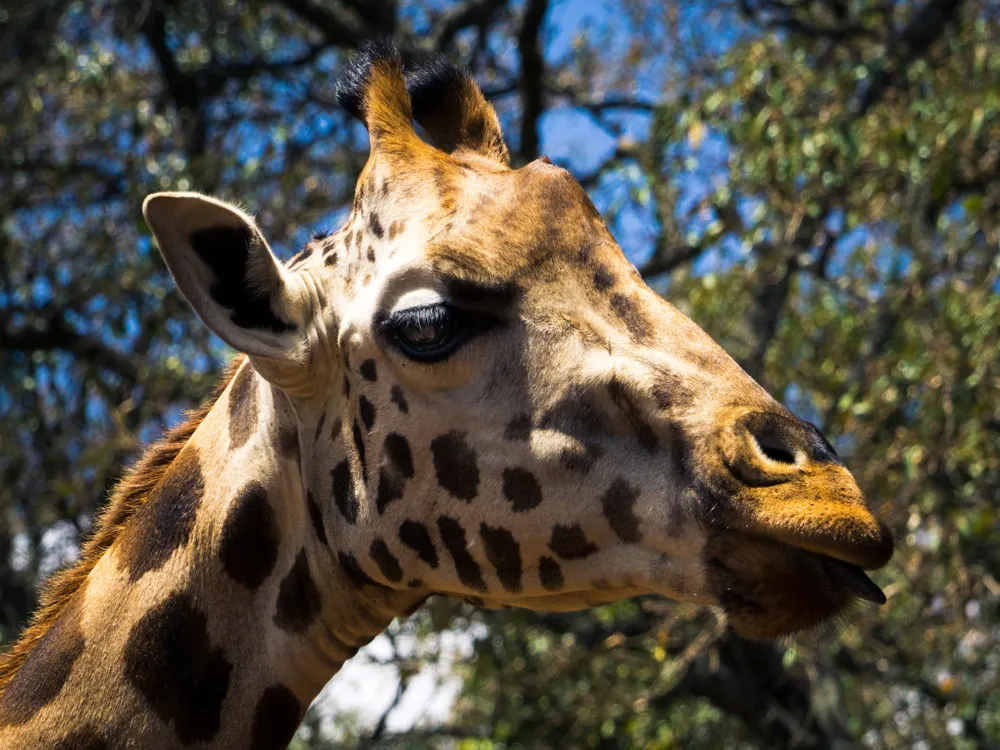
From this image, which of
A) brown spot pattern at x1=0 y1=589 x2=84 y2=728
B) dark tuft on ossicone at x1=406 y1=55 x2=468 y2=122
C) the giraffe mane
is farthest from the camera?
dark tuft on ossicone at x1=406 y1=55 x2=468 y2=122

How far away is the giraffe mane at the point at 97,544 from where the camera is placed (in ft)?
11.4

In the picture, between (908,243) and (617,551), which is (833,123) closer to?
(908,243)

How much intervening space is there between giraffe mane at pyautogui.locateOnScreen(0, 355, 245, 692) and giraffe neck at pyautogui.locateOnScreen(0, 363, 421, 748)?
0.62 feet

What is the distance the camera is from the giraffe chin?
261cm

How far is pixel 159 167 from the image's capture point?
8898mm

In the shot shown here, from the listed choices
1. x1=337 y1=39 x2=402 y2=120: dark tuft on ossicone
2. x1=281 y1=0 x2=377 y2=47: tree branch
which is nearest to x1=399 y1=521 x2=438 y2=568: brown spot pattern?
x1=337 y1=39 x2=402 y2=120: dark tuft on ossicone

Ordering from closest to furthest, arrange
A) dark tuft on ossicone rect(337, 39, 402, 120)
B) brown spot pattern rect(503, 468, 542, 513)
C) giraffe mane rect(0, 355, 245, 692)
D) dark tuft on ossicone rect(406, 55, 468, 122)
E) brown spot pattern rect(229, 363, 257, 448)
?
brown spot pattern rect(503, 468, 542, 513)
brown spot pattern rect(229, 363, 257, 448)
giraffe mane rect(0, 355, 245, 692)
dark tuft on ossicone rect(337, 39, 402, 120)
dark tuft on ossicone rect(406, 55, 468, 122)

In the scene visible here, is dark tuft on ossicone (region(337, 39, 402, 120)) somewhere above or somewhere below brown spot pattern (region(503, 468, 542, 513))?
above

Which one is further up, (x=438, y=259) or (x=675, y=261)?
(x=675, y=261)

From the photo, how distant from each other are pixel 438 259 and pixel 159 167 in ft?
21.0

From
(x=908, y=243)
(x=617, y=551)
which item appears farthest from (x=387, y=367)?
(x=908, y=243)

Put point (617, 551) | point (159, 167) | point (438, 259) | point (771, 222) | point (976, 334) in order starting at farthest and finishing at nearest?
point (159, 167) < point (771, 222) < point (976, 334) < point (438, 259) < point (617, 551)

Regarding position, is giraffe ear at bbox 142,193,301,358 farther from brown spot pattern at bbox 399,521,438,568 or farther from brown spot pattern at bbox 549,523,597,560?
brown spot pattern at bbox 549,523,597,560

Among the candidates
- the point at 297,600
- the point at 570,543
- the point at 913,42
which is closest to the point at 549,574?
the point at 570,543
